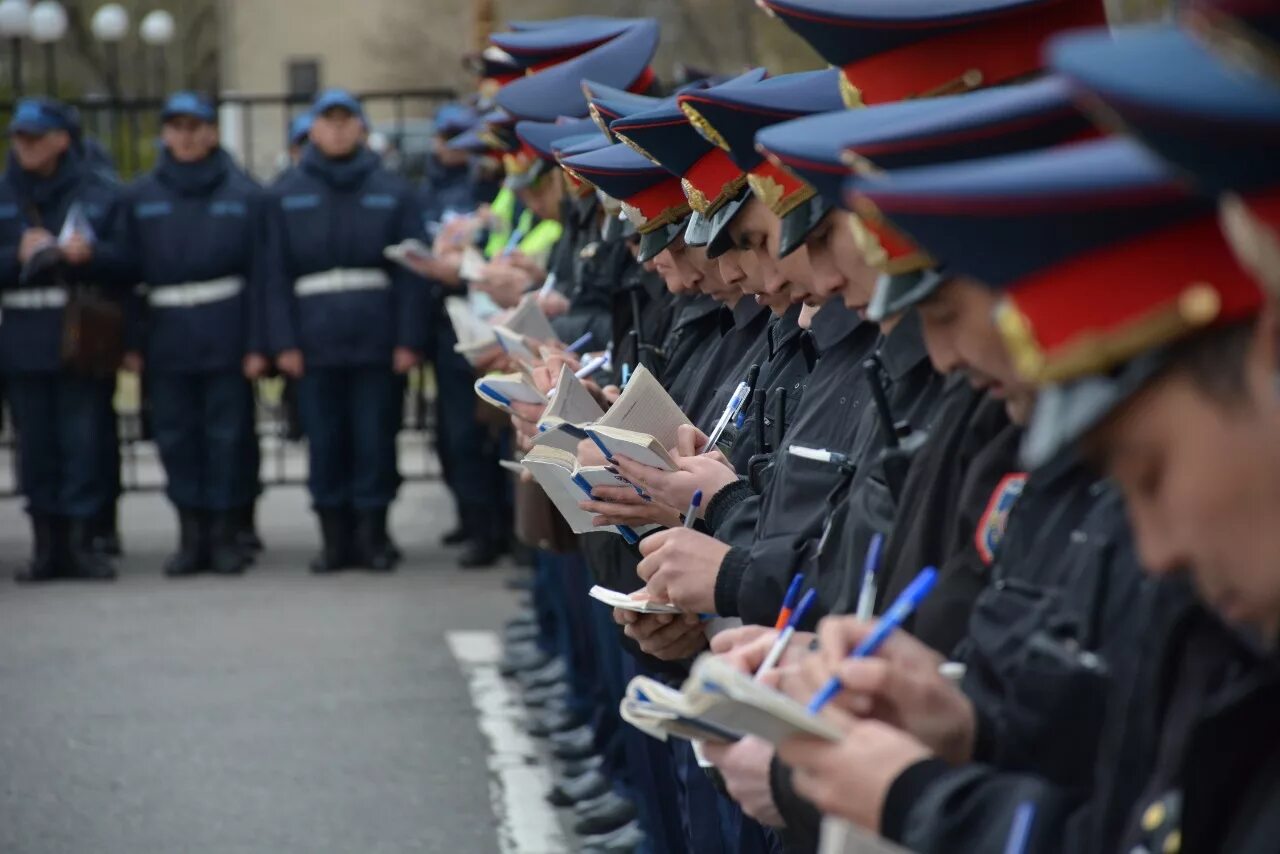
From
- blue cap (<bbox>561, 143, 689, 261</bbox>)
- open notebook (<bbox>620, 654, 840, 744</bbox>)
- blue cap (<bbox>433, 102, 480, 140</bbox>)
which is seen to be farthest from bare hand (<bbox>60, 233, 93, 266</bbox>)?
open notebook (<bbox>620, 654, 840, 744</bbox>)

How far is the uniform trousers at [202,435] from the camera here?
11.2 m

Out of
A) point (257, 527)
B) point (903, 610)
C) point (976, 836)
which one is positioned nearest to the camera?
point (976, 836)

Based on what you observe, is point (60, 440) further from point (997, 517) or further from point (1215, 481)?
point (1215, 481)

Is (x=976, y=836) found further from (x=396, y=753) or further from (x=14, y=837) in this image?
(x=396, y=753)

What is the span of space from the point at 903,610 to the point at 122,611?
27.1ft

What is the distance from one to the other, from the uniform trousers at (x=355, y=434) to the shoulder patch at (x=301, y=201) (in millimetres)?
928

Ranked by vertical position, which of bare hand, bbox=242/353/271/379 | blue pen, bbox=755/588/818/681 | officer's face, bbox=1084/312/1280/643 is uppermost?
officer's face, bbox=1084/312/1280/643

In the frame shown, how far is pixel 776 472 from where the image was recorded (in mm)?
3803

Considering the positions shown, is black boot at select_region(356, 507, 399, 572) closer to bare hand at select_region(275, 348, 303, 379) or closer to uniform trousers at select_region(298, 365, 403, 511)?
uniform trousers at select_region(298, 365, 403, 511)

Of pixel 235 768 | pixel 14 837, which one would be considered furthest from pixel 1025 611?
pixel 235 768

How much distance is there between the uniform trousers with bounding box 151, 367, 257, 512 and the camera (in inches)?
441

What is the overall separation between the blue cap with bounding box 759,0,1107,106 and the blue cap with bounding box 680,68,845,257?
37cm

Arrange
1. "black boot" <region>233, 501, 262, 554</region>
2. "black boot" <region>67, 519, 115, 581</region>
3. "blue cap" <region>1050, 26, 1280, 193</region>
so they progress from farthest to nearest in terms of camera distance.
A: "black boot" <region>233, 501, 262, 554</region> < "black boot" <region>67, 519, 115, 581</region> < "blue cap" <region>1050, 26, 1280, 193</region>

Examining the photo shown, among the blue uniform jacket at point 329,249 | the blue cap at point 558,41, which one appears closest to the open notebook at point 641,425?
the blue cap at point 558,41
